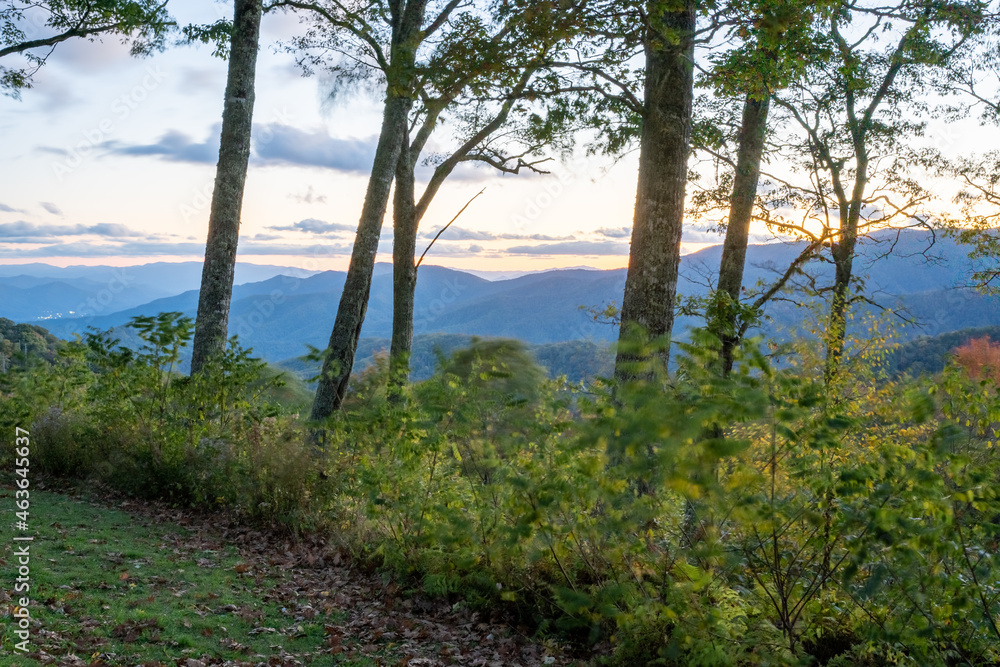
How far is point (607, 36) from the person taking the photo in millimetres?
5848

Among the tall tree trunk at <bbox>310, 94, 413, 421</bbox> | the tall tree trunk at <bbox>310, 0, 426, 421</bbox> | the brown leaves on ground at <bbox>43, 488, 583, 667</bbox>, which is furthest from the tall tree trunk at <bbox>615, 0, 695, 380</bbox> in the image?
the tall tree trunk at <bbox>310, 94, 413, 421</bbox>

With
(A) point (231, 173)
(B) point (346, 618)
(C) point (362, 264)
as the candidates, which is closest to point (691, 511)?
(B) point (346, 618)

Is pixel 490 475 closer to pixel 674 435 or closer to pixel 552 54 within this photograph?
pixel 674 435

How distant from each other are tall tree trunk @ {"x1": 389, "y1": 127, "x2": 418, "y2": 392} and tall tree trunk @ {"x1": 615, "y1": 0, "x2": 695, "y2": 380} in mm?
7686

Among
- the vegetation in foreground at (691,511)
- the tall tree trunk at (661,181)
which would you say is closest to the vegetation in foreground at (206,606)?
the vegetation in foreground at (691,511)

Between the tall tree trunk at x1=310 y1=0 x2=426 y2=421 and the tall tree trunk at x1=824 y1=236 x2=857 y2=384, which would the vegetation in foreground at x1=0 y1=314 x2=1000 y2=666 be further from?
the tall tree trunk at x1=824 y1=236 x2=857 y2=384

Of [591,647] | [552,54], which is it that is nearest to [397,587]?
[591,647]

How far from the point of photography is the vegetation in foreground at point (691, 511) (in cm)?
268

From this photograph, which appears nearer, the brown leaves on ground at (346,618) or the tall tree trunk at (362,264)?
the brown leaves on ground at (346,618)

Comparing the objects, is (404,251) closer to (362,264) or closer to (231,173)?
(362,264)

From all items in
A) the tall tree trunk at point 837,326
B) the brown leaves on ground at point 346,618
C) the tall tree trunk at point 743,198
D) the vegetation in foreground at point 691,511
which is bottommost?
the brown leaves on ground at point 346,618

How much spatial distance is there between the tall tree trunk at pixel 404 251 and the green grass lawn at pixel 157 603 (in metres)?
7.31

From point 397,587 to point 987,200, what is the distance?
1688cm

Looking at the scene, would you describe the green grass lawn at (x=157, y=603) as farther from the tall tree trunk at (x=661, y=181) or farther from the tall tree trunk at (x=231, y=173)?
the tall tree trunk at (x=231, y=173)
